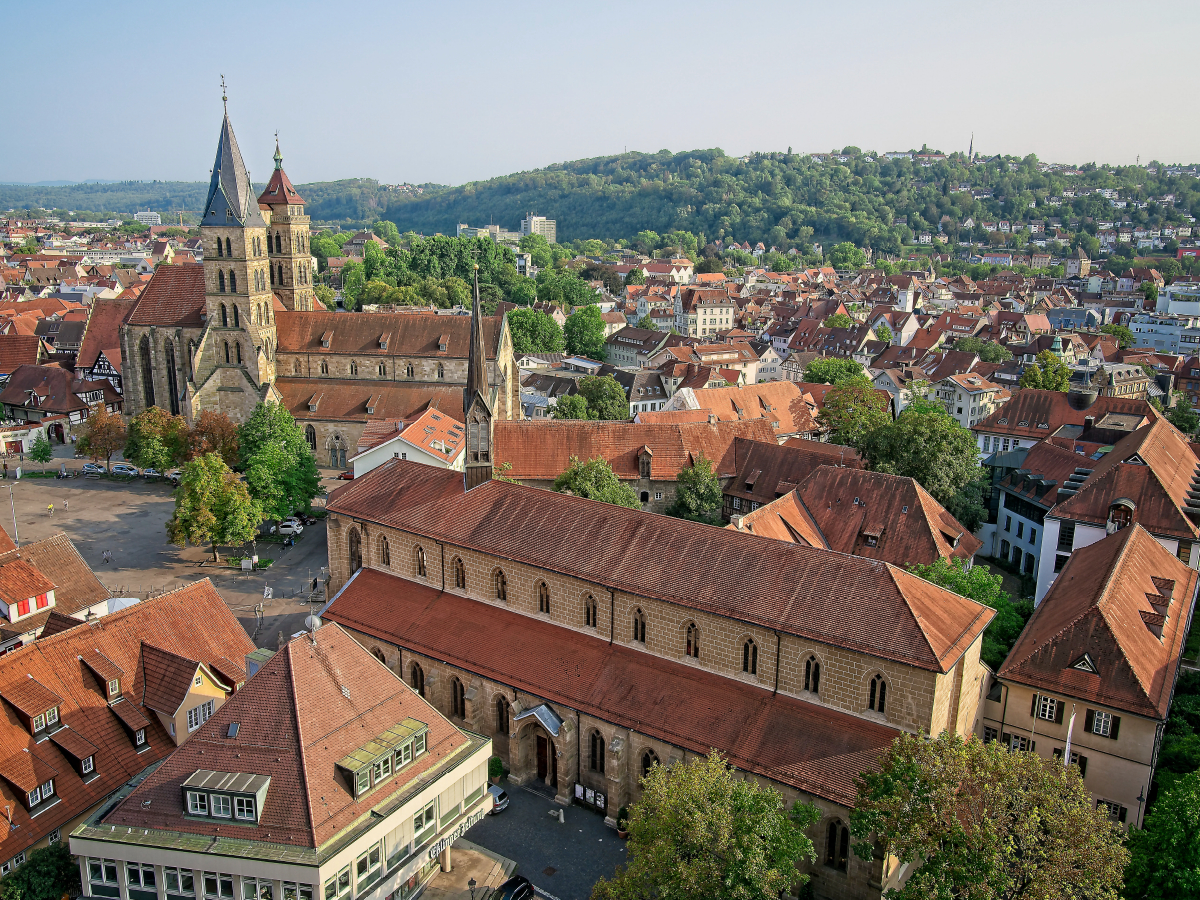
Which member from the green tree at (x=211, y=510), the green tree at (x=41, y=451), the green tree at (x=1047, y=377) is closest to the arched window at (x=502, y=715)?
the green tree at (x=211, y=510)

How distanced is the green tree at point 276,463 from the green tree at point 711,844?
45.1 meters

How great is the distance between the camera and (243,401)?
3125 inches

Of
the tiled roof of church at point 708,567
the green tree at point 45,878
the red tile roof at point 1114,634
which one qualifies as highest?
the tiled roof of church at point 708,567

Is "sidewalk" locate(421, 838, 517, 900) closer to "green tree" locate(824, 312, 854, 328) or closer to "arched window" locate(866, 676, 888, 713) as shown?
"arched window" locate(866, 676, 888, 713)

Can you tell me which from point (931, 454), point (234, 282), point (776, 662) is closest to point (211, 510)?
point (234, 282)

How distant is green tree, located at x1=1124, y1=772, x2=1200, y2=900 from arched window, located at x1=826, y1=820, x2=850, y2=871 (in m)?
7.90

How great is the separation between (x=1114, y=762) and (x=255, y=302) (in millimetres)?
70480

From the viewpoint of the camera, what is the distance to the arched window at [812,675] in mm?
32094

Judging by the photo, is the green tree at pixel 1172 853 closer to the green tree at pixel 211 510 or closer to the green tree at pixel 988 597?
the green tree at pixel 988 597

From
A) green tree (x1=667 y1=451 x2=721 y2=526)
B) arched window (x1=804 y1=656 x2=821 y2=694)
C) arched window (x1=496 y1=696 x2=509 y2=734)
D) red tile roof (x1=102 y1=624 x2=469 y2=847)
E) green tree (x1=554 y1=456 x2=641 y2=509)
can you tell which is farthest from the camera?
green tree (x1=667 y1=451 x2=721 y2=526)

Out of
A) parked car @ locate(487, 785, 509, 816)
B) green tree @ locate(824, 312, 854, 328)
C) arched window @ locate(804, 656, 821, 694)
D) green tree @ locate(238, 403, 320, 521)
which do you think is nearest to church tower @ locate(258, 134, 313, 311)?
green tree @ locate(238, 403, 320, 521)

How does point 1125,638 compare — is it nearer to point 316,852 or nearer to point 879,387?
point 316,852

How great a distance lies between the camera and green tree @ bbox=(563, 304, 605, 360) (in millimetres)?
140000

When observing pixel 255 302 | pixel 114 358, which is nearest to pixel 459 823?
pixel 255 302
